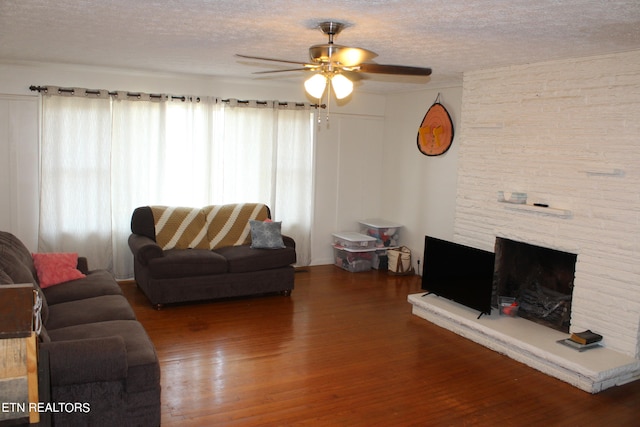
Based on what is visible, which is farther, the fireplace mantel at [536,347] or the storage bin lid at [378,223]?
the storage bin lid at [378,223]

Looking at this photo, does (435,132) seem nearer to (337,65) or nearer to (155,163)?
(155,163)

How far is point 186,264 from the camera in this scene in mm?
5270

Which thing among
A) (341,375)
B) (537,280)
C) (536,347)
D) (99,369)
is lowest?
(341,375)

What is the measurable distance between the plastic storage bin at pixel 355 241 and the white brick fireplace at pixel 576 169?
194 centimetres

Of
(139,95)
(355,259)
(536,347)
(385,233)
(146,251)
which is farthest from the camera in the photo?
(385,233)

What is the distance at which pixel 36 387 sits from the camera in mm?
1693

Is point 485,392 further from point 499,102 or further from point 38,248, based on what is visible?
point 38,248

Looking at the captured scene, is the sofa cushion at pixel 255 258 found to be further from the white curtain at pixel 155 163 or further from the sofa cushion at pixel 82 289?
the sofa cushion at pixel 82 289

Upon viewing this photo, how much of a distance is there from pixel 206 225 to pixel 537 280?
359 centimetres

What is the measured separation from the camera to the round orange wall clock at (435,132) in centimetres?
629

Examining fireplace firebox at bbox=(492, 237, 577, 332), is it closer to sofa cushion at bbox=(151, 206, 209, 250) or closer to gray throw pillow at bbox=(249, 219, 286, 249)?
gray throw pillow at bbox=(249, 219, 286, 249)

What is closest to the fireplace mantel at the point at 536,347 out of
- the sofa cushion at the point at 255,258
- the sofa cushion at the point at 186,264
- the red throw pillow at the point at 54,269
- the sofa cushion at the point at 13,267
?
the sofa cushion at the point at 255,258

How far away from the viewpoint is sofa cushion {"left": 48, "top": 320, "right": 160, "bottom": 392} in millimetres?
2953

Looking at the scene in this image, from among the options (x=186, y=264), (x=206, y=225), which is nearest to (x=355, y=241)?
(x=206, y=225)
